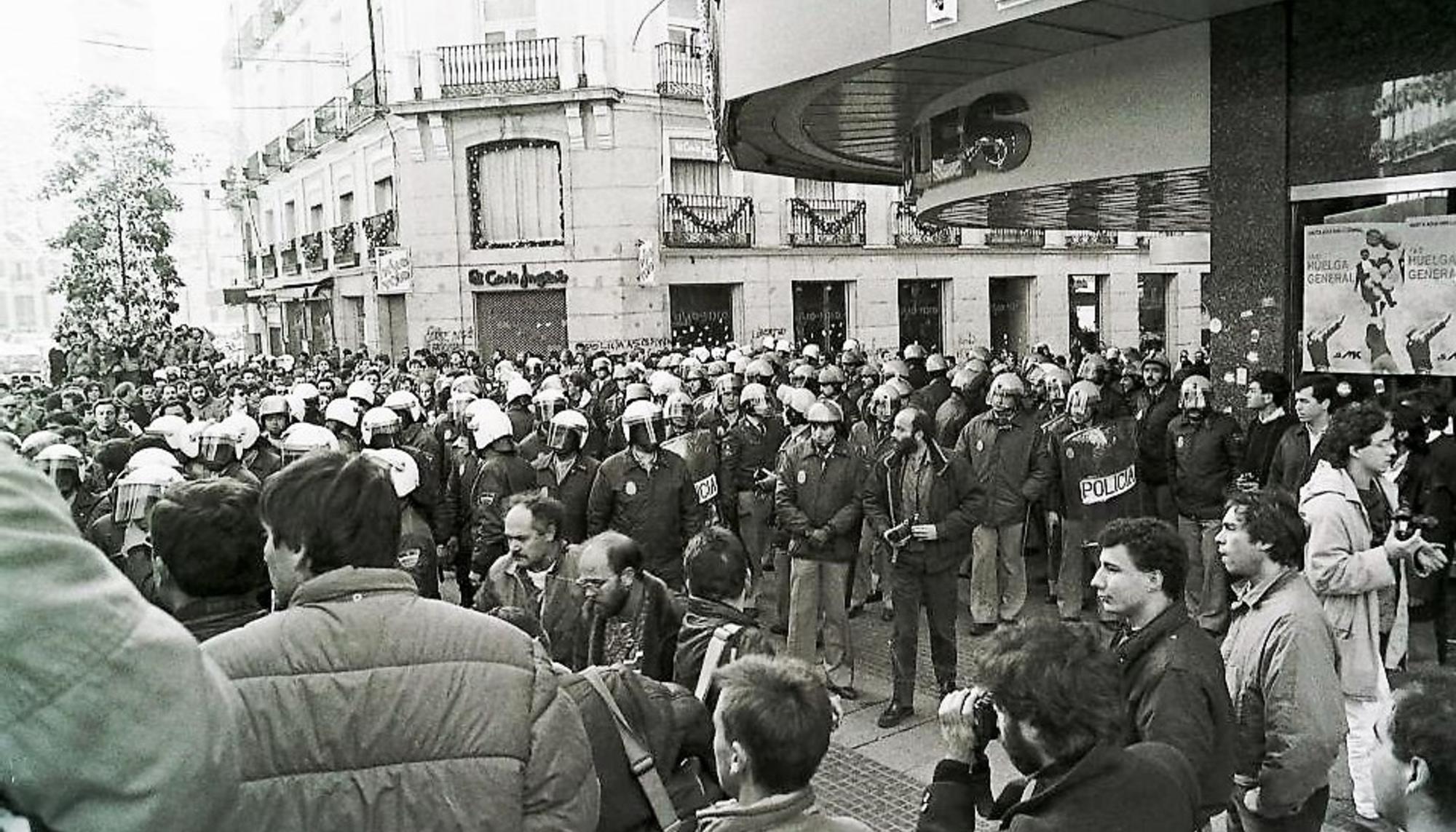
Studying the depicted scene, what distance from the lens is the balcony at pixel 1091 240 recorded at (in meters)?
33.6

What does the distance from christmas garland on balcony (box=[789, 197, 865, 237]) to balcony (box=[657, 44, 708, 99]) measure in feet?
11.8

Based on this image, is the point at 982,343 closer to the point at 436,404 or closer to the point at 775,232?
the point at 775,232

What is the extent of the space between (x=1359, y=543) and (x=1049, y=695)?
3492 millimetres

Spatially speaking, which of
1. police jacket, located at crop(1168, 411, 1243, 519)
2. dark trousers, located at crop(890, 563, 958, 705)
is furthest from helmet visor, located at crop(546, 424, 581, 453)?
police jacket, located at crop(1168, 411, 1243, 519)

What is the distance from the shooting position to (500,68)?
84.7 feet

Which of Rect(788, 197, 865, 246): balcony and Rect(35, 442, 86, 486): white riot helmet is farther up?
Rect(788, 197, 865, 246): balcony

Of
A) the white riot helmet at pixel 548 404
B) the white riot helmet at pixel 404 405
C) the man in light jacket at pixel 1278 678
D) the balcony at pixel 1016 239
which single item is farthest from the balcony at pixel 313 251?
the man in light jacket at pixel 1278 678

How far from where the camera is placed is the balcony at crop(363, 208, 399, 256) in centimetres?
2766

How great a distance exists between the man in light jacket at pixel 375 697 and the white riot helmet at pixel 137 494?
3.81 m

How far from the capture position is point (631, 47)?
2555 centimetres

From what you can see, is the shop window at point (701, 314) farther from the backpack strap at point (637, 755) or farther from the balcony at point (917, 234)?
the backpack strap at point (637, 755)

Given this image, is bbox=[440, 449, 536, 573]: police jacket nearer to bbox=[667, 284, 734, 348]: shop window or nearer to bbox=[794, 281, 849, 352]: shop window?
bbox=[667, 284, 734, 348]: shop window

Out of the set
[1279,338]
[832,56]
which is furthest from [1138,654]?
[832,56]

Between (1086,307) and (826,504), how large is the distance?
28762 millimetres
